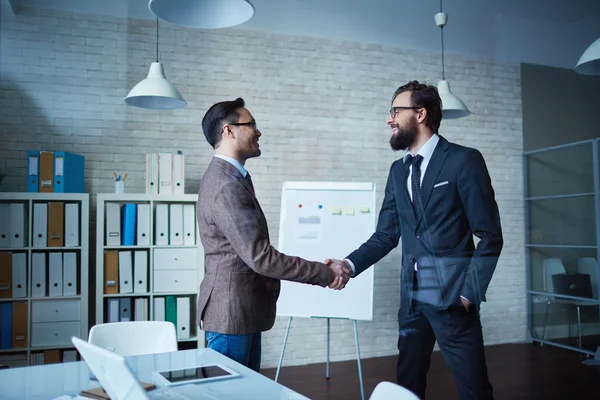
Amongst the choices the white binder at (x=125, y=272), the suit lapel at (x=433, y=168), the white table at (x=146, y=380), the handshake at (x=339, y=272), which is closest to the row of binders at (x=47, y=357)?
the white binder at (x=125, y=272)

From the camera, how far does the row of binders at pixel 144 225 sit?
3.95 m

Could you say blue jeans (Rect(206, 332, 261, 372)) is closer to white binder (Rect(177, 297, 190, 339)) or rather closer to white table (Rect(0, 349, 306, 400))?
white table (Rect(0, 349, 306, 400))

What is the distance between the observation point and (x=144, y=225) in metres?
3.99

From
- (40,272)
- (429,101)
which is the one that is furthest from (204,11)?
(40,272)

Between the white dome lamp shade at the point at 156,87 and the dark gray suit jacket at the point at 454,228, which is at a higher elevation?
the white dome lamp shade at the point at 156,87

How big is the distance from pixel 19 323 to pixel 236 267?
218cm

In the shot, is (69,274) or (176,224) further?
(176,224)

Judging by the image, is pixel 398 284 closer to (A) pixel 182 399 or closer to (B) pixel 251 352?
(B) pixel 251 352

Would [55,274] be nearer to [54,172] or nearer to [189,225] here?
[54,172]

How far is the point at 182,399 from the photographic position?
1.71 metres

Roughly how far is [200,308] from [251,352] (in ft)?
1.08

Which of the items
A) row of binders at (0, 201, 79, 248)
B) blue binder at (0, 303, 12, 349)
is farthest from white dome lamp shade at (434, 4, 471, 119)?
blue binder at (0, 303, 12, 349)

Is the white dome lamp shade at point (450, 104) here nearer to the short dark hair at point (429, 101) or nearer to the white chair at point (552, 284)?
the short dark hair at point (429, 101)

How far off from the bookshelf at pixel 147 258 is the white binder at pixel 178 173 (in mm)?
78
